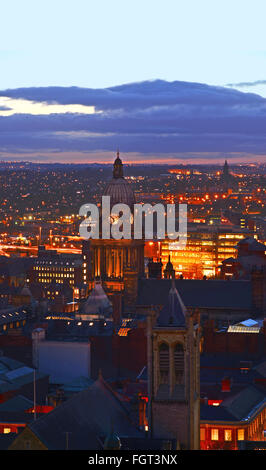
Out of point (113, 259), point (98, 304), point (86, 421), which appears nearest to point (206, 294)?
point (98, 304)

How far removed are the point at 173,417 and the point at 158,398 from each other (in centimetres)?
111

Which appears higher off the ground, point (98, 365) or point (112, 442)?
point (112, 442)

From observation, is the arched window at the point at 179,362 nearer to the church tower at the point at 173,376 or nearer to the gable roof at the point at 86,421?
the church tower at the point at 173,376

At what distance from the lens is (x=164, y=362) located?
5700 cm

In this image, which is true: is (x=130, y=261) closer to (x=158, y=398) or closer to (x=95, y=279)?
(x=95, y=279)

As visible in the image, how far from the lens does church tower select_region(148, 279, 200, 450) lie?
5659cm

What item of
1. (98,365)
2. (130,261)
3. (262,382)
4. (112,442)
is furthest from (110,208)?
(112,442)

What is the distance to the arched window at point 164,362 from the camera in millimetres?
56938

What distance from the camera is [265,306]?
10425cm

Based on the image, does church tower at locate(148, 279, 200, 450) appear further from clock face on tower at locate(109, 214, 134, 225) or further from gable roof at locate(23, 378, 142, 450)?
clock face on tower at locate(109, 214, 134, 225)

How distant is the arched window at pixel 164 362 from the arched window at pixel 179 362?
418 millimetres

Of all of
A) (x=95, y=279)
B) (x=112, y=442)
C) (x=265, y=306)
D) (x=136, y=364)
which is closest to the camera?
(x=112, y=442)

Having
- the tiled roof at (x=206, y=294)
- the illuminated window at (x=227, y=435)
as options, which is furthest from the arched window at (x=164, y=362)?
the tiled roof at (x=206, y=294)

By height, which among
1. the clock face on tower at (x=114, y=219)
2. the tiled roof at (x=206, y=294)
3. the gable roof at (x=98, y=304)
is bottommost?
the gable roof at (x=98, y=304)
